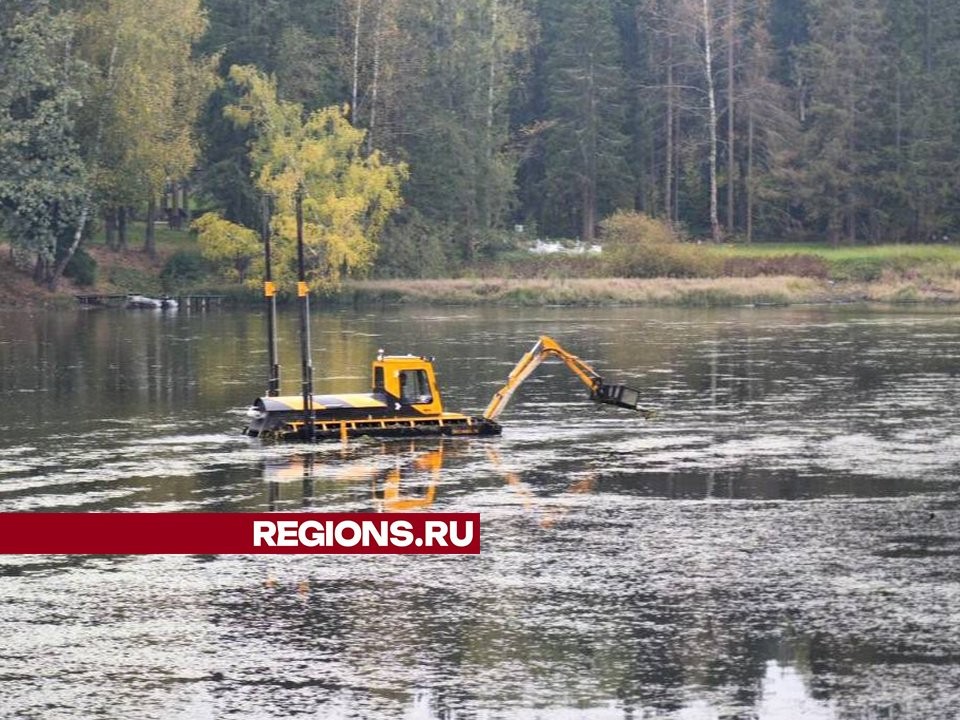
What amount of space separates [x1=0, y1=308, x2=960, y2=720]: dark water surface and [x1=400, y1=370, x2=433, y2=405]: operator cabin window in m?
1.47

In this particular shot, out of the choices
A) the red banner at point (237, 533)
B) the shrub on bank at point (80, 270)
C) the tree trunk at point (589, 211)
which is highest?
the tree trunk at point (589, 211)

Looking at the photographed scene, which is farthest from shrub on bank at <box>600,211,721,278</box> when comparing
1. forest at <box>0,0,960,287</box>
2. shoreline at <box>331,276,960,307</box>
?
forest at <box>0,0,960,287</box>

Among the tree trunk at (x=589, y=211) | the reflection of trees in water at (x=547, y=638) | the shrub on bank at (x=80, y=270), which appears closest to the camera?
the reflection of trees in water at (x=547, y=638)

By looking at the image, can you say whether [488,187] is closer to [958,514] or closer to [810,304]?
[810,304]

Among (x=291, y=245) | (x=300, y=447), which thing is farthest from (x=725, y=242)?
(x=300, y=447)

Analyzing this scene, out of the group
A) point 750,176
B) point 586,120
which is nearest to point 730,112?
point 750,176

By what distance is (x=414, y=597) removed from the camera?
23.2 meters

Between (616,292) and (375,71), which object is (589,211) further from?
(616,292)

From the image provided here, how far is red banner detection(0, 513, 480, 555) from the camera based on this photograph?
2659cm

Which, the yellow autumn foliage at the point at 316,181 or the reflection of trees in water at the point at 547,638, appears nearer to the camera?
the reflection of trees in water at the point at 547,638

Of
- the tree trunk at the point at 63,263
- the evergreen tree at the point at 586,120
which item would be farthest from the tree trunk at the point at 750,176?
the tree trunk at the point at 63,263

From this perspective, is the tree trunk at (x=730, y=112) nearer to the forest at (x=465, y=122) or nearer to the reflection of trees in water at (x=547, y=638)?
the forest at (x=465, y=122)

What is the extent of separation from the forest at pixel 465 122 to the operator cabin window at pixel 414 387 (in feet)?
185

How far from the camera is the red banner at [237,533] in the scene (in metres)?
26.6
